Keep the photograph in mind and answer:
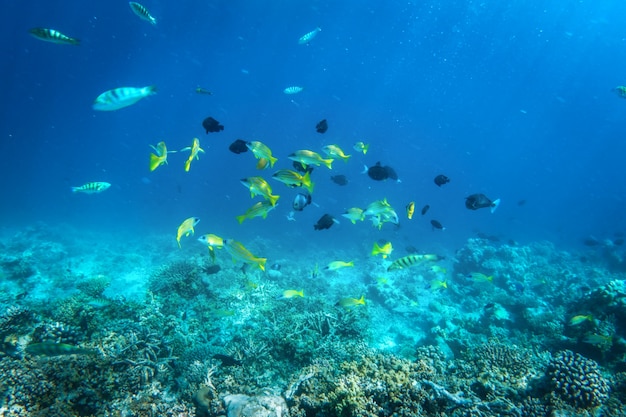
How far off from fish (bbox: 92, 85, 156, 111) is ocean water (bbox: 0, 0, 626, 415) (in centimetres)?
438

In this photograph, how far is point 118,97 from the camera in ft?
13.5

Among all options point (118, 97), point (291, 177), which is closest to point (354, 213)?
point (291, 177)

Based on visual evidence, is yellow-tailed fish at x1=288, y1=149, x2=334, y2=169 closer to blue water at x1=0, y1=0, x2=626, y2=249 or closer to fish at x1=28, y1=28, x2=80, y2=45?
fish at x1=28, y1=28, x2=80, y2=45

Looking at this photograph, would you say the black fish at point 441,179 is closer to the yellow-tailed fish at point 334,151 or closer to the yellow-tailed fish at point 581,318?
the yellow-tailed fish at point 334,151

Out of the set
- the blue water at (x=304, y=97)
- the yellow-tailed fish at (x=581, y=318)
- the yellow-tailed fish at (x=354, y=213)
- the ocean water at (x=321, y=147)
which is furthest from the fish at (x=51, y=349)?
the blue water at (x=304, y=97)

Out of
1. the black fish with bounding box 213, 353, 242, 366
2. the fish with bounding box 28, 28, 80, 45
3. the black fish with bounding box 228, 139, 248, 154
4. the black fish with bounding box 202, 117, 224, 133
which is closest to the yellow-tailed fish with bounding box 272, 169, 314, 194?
the black fish with bounding box 228, 139, 248, 154

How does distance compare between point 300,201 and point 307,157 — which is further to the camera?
point 307,157

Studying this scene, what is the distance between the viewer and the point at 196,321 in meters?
7.62

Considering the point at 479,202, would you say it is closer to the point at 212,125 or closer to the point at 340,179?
the point at 340,179

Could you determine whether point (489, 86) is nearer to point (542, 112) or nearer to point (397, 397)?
point (542, 112)

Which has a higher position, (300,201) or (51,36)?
(51,36)

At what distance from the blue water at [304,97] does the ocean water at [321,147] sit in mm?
689

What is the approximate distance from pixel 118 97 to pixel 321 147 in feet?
16.5

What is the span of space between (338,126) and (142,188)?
66.7 m
